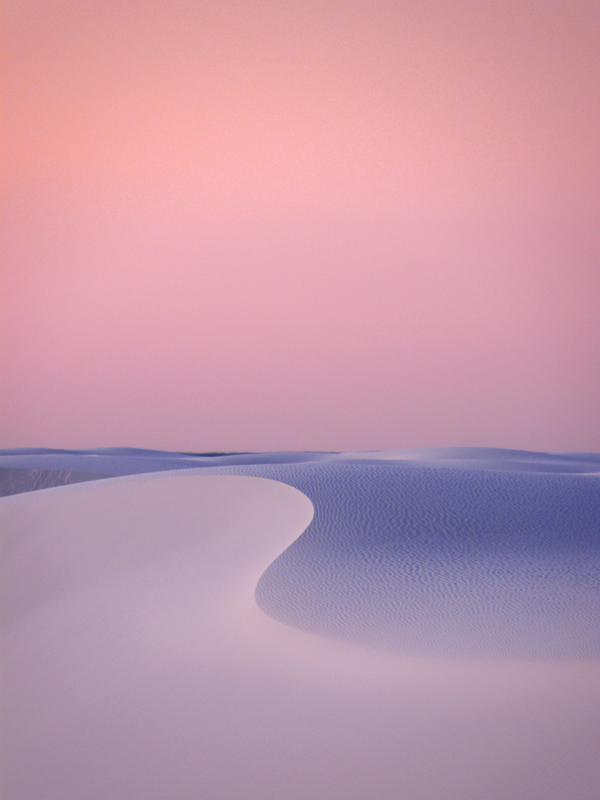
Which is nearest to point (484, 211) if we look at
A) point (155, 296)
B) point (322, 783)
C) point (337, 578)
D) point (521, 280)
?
point (521, 280)

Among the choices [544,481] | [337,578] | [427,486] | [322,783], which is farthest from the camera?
[544,481]

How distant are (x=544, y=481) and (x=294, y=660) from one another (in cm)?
79

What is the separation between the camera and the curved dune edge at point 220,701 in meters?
0.62

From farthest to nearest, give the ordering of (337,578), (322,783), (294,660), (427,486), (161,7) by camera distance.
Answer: (161,7) → (427,486) → (337,578) → (294,660) → (322,783)

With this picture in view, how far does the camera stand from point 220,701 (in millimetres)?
728

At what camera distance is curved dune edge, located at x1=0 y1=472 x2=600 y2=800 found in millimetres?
618

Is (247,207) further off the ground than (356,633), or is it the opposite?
(247,207)

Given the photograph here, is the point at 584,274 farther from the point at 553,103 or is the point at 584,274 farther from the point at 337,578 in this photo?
the point at 337,578

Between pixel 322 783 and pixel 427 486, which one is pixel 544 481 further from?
pixel 322 783

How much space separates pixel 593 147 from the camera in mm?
5215

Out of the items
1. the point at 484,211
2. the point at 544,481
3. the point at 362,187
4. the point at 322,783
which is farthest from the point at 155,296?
the point at 322,783

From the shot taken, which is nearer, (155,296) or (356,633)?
(356,633)

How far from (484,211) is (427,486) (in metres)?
4.22

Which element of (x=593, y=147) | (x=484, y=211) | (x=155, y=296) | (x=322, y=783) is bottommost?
(x=322, y=783)
